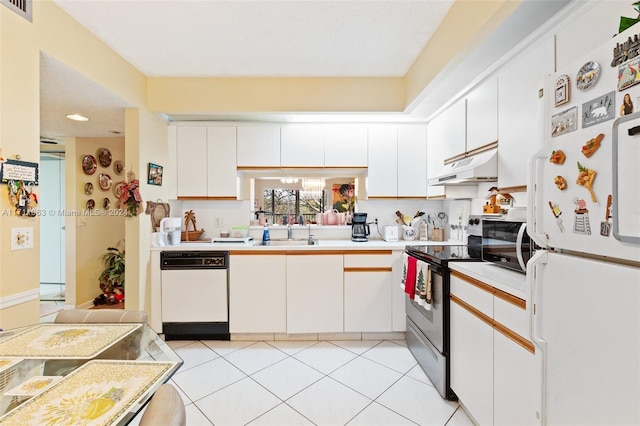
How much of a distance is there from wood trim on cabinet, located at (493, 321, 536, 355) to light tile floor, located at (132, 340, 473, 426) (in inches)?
30.4

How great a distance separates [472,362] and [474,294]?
0.40 m

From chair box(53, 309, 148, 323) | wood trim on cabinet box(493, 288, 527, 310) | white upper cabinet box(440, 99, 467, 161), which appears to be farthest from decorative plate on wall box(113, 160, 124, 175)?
wood trim on cabinet box(493, 288, 527, 310)

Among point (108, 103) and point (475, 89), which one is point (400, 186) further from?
point (108, 103)

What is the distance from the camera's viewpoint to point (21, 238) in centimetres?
163

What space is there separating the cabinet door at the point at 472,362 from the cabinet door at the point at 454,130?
1343 mm

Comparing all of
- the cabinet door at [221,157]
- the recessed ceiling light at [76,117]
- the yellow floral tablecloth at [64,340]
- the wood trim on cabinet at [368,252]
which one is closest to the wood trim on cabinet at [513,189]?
the wood trim on cabinet at [368,252]

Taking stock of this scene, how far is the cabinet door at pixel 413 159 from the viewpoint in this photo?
3217 mm

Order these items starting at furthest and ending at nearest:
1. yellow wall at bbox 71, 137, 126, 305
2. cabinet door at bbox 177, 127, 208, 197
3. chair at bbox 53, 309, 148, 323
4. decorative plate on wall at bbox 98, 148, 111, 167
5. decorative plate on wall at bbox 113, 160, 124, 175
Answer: decorative plate on wall at bbox 113, 160, 124, 175 → decorative plate on wall at bbox 98, 148, 111, 167 → yellow wall at bbox 71, 137, 126, 305 → cabinet door at bbox 177, 127, 208, 197 → chair at bbox 53, 309, 148, 323

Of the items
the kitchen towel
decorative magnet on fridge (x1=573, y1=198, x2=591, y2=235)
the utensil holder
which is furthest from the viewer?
→ the utensil holder

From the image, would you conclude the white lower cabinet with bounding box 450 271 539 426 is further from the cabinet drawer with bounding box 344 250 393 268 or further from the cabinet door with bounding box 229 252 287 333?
the cabinet door with bounding box 229 252 287 333

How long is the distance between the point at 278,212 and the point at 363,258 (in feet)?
4.31

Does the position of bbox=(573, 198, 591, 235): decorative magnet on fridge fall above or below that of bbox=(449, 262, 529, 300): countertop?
above

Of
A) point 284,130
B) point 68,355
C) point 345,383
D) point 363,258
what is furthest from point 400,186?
point 68,355

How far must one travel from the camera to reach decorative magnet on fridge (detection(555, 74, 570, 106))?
38.2 inches
